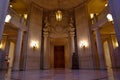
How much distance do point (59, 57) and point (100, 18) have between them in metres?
7.75

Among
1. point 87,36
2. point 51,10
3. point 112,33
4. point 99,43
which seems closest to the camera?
point 99,43

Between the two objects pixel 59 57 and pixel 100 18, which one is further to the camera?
pixel 59 57

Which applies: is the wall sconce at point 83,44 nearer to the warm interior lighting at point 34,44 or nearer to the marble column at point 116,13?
the warm interior lighting at point 34,44

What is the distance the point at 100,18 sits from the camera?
384 inches

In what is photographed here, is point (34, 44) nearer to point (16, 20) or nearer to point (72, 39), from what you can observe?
point (16, 20)

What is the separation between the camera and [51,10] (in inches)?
543

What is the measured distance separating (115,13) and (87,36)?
9.57m

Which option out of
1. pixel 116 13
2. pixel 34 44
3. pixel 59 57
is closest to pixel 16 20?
pixel 34 44

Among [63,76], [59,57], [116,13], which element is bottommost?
[63,76]

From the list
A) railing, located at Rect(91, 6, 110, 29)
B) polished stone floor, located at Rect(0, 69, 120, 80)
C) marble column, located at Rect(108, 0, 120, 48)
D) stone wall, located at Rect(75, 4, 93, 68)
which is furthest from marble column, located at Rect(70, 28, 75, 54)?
marble column, located at Rect(108, 0, 120, 48)

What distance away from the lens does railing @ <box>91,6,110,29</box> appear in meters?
8.77

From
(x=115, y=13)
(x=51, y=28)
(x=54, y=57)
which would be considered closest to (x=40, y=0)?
(x=51, y=28)

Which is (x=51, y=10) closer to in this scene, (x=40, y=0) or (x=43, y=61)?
(x=40, y=0)

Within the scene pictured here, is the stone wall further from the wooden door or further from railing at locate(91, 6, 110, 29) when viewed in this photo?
the wooden door
